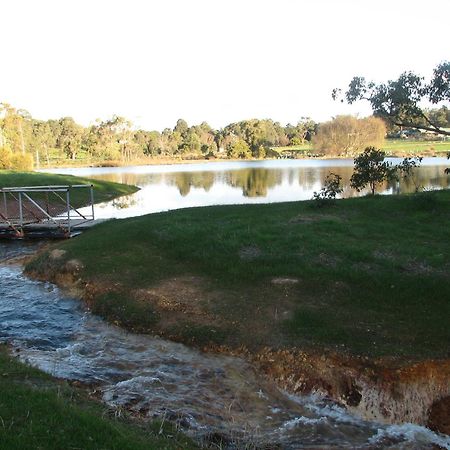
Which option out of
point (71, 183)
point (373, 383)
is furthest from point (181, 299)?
point (71, 183)

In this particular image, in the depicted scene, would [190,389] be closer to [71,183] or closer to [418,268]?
[418,268]

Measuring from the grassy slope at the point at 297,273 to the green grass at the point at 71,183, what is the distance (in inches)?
1040

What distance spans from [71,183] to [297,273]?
45928mm

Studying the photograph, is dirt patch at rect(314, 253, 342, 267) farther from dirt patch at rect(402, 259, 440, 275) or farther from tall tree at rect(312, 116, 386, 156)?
tall tree at rect(312, 116, 386, 156)

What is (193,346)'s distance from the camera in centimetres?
1309

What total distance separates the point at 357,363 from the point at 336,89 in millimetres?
18652

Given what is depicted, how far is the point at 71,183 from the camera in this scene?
56625 millimetres

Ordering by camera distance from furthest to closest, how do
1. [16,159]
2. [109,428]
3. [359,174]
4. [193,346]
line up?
[16,159], [359,174], [193,346], [109,428]

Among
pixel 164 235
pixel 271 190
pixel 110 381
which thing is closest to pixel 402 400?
pixel 110 381

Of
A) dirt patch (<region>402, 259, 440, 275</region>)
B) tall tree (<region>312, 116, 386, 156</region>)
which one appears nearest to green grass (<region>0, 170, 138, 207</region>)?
dirt patch (<region>402, 259, 440, 275</region>)

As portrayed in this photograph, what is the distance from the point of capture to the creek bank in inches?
399

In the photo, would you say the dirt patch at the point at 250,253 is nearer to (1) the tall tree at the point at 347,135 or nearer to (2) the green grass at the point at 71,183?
(2) the green grass at the point at 71,183

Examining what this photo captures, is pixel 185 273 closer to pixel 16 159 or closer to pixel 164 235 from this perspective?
pixel 164 235

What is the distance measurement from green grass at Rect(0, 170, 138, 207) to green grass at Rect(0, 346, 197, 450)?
1565 inches
